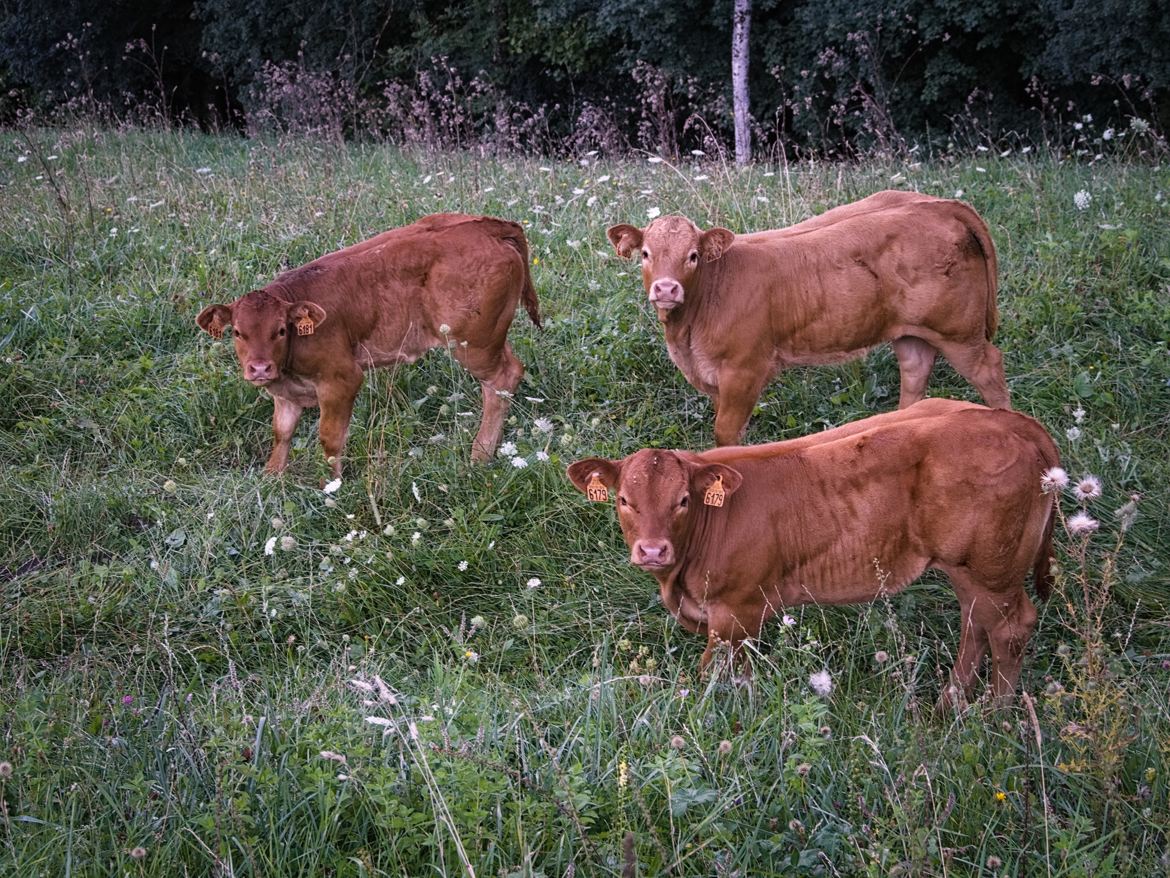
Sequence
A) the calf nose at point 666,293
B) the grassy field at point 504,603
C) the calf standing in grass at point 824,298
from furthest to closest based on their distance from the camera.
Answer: the calf standing in grass at point 824,298 < the calf nose at point 666,293 < the grassy field at point 504,603

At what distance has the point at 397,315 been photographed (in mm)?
7516

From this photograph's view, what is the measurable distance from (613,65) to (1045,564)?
19.1 meters

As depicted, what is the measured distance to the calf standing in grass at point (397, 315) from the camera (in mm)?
7258

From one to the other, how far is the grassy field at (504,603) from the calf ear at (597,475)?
680 mm

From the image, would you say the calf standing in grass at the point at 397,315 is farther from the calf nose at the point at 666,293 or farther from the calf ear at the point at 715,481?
the calf ear at the point at 715,481

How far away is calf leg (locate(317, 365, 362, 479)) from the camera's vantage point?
7.19m

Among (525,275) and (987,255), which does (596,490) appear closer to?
(525,275)

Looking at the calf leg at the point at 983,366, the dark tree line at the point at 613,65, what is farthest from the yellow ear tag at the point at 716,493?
the dark tree line at the point at 613,65

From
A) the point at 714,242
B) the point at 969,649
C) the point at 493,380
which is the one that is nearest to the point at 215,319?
the point at 493,380

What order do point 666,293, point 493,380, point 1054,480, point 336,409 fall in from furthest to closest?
point 493,380 → point 336,409 → point 666,293 → point 1054,480

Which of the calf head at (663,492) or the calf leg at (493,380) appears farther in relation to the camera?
the calf leg at (493,380)

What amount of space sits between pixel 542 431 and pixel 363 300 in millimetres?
1477

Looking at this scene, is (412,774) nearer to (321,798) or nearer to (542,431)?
(321,798)

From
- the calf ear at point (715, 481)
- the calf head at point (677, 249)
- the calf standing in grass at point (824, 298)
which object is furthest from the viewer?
the calf standing in grass at point (824, 298)
